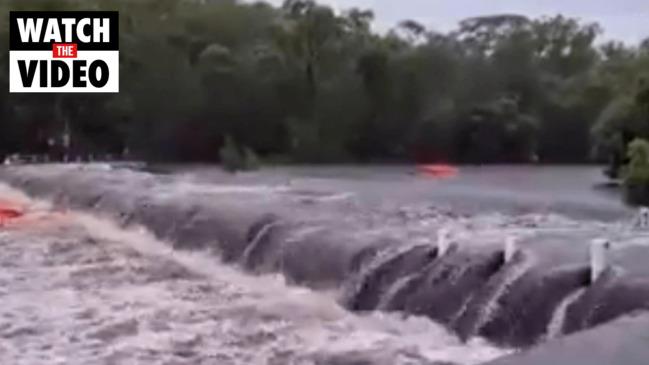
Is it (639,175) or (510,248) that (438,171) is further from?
(510,248)

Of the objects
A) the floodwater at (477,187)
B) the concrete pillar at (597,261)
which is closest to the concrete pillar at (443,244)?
the concrete pillar at (597,261)

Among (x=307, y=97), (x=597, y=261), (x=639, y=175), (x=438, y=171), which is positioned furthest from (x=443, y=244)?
(x=307, y=97)

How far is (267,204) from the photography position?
2039cm

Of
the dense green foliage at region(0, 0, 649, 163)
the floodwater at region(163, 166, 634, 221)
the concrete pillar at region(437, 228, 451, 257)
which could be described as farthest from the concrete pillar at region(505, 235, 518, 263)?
the dense green foliage at region(0, 0, 649, 163)

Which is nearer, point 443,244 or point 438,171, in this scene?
point 443,244

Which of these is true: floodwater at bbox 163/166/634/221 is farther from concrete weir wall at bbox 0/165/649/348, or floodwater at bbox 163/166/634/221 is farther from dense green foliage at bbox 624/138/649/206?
concrete weir wall at bbox 0/165/649/348

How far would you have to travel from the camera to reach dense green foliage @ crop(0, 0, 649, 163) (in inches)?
2030

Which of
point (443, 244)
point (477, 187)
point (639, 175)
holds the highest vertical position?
point (639, 175)

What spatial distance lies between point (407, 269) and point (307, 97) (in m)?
40.8

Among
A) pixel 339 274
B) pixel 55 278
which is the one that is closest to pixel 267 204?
pixel 55 278

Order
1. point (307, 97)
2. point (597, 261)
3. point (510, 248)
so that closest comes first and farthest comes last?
point (597, 261), point (510, 248), point (307, 97)

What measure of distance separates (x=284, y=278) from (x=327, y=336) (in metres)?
3.42

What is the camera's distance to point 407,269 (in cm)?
1328

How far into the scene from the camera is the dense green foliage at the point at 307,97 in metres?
51.6
